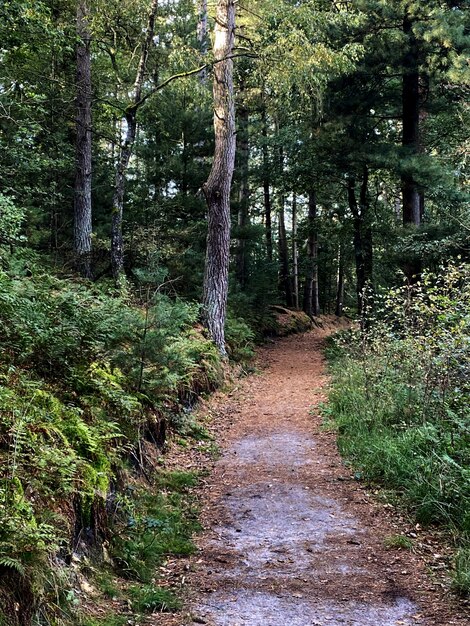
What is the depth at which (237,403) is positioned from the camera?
32.0 ft

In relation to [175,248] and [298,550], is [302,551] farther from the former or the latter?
[175,248]

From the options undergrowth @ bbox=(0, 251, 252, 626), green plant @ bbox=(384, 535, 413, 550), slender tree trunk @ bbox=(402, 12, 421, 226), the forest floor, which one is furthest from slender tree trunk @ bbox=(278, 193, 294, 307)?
green plant @ bbox=(384, 535, 413, 550)

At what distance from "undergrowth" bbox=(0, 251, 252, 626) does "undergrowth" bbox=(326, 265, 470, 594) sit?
227 cm

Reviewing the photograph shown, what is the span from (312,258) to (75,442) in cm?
1878

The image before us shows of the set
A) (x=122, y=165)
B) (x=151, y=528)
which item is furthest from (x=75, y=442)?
(x=122, y=165)

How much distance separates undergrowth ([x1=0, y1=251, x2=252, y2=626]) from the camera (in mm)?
2703

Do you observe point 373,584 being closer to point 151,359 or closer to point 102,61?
point 151,359

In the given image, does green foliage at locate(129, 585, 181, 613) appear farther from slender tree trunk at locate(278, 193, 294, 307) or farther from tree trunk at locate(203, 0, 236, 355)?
slender tree trunk at locate(278, 193, 294, 307)

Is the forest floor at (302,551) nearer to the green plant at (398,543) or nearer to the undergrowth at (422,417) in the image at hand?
the green plant at (398,543)

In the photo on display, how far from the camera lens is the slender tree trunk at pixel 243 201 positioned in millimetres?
16891

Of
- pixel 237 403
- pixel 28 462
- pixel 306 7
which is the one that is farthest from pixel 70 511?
pixel 306 7

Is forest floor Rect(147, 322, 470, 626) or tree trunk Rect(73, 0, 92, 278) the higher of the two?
tree trunk Rect(73, 0, 92, 278)

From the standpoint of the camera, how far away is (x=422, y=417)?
20.0ft

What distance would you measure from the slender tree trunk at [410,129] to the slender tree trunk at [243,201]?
5255 millimetres
